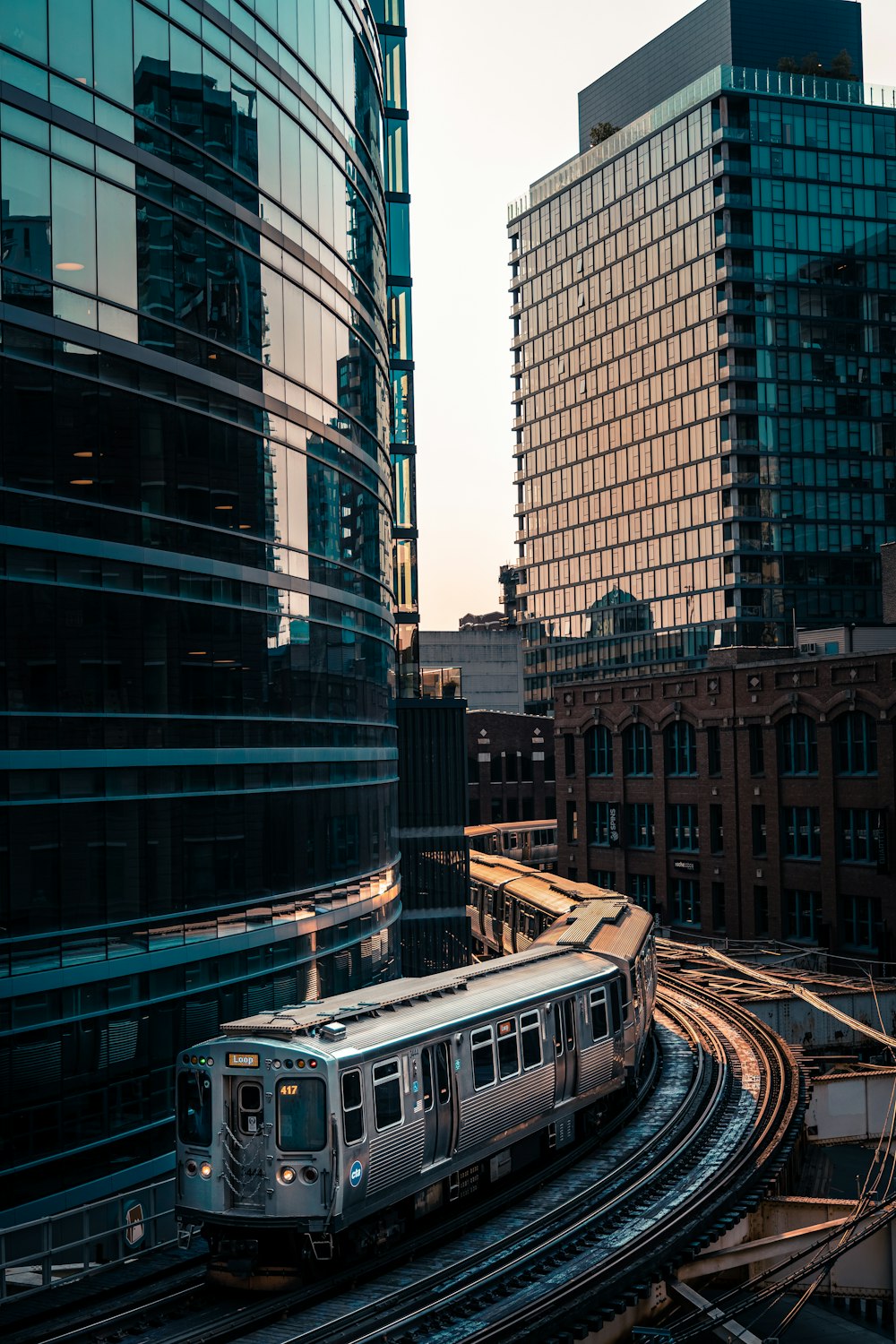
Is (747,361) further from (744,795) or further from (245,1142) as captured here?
(245,1142)

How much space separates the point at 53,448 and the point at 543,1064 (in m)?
12.3

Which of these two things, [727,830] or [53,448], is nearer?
[53,448]

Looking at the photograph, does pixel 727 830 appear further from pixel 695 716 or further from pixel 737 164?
pixel 737 164

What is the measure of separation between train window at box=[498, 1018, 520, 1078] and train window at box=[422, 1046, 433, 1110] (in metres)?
2.10

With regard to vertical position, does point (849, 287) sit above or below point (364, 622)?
above

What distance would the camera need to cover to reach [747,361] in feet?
358

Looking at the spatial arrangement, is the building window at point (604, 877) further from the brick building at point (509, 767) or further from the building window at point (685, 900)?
the brick building at point (509, 767)

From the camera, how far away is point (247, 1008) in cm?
2600

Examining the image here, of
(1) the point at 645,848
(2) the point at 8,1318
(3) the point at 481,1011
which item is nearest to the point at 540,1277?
(3) the point at 481,1011

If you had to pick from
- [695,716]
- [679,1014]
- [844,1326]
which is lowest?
[844,1326]

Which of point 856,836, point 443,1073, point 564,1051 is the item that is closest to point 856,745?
point 856,836

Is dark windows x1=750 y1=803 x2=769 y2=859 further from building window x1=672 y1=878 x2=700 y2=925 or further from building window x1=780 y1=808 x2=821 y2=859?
building window x1=672 y1=878 x2=700 y2=925

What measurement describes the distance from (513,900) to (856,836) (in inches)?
551

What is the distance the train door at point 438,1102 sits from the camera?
61.3 feet
